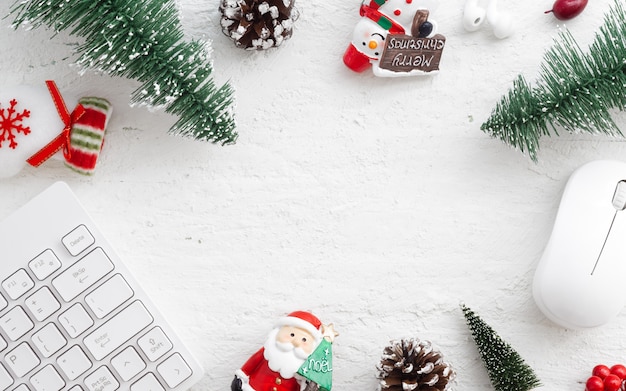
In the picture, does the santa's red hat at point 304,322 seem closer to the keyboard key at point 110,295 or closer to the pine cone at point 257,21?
the keyboard key at point 110,295

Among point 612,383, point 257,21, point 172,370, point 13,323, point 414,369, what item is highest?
point 257,21

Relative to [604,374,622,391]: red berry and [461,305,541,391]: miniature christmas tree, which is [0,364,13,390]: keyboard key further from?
[604,374,622,391]: red berry

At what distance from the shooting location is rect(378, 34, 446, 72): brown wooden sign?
75 cm

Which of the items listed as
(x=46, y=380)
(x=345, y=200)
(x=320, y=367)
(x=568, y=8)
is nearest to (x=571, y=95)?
(x=568, y=8)

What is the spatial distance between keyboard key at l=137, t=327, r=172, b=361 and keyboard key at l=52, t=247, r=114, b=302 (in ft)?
0.25

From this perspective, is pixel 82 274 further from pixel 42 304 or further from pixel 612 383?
pixel 612 383

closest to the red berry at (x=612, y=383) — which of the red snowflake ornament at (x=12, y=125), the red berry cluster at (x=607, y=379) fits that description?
the red berry cluster at (x=607, y=379)

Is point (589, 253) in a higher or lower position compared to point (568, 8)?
lower

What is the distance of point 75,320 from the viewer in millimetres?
722

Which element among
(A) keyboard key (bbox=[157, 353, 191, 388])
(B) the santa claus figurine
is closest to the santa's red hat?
(B) the santa claus figurine

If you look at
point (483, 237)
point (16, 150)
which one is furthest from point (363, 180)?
point (16, 150)

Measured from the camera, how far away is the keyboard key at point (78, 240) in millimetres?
717

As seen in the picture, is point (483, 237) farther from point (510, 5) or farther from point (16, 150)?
point (16, 150)

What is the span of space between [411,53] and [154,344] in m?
0.41
